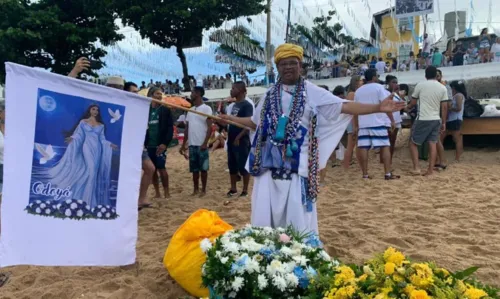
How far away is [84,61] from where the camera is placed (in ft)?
12.7

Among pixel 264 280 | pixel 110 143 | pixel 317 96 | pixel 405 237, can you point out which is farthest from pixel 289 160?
pixel 405 237

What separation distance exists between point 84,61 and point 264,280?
2530 mm

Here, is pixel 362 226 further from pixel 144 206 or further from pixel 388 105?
pixel 144 206

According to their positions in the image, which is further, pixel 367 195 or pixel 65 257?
pixel 367 195

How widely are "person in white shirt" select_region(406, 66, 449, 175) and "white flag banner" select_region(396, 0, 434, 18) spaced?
10312mm

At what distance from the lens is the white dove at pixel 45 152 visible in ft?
10.7

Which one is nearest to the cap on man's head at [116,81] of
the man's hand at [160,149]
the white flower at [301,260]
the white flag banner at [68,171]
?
the man's hand at [160,149]

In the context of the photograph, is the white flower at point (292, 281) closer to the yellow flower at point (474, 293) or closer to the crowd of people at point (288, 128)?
the yellow flower at point (474, 293)

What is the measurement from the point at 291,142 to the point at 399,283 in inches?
65.8

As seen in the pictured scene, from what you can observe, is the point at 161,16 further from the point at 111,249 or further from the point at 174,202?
the point at 111,249

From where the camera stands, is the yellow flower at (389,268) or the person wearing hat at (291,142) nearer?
the yellow flower at (389,268)

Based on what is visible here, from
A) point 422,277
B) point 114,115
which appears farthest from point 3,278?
point 422,277

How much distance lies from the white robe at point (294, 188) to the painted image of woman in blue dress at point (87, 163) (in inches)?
47.3

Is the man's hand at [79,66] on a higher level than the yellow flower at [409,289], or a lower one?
higher
